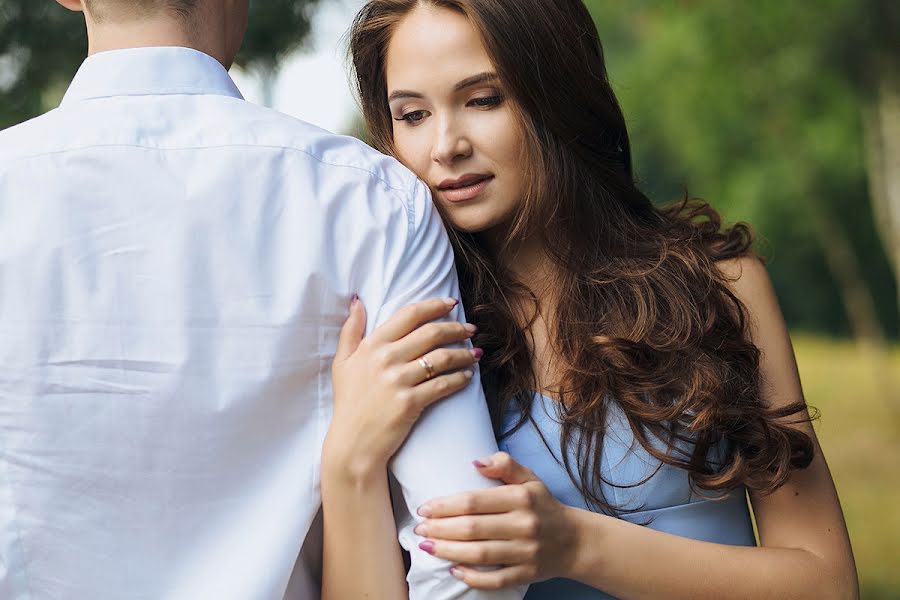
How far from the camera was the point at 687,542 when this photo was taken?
182cm

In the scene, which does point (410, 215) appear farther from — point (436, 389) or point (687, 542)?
point (687, 542)

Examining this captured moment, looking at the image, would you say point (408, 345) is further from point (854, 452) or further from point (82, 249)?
point (854, 452)

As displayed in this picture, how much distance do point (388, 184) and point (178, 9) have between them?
39 cm

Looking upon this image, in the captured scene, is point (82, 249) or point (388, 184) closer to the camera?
point (82, 249)

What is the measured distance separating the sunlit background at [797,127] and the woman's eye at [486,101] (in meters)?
0.46

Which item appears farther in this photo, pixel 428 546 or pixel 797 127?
pixel 797 127

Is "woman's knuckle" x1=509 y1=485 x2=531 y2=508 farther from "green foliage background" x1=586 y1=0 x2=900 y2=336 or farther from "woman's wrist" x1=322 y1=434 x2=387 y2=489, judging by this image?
"green foliage background" x1=586 y1=0 x2=900 y2=336

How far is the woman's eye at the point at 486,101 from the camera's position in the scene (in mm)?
1962

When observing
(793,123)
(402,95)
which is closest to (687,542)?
(402,95)

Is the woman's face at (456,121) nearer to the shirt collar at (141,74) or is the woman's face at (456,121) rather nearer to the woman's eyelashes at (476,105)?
the woman's eyelashes at (476,105)

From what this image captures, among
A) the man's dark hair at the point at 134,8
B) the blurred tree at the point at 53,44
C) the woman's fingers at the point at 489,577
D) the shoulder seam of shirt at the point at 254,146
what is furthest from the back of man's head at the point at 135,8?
the blurred tree at the point at 53,44

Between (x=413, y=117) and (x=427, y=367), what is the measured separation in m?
0.63

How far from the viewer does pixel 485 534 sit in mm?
1521

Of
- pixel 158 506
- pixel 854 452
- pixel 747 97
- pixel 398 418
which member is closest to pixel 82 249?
pixel 158 506
